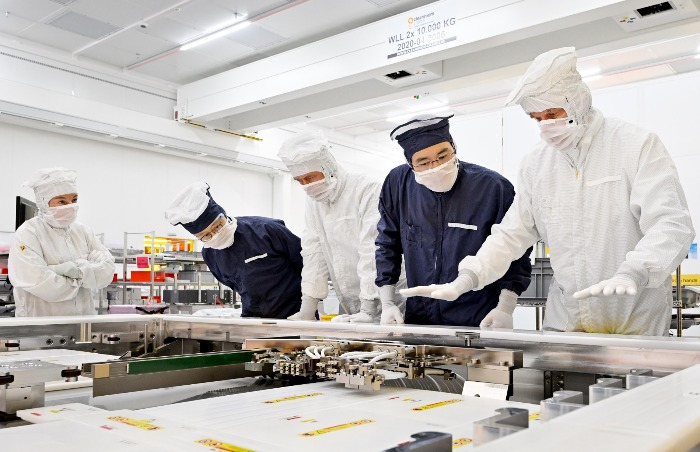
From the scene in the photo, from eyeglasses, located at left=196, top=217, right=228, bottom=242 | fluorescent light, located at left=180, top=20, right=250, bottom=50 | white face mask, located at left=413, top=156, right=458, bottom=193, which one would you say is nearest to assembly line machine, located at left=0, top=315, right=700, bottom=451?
white face mask, located at left=413, top=156, right=458, bottom=193

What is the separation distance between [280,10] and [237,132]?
121 inches

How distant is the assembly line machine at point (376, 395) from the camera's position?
1.88ft

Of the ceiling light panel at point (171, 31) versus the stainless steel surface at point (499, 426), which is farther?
the ceiling light panel at point (171, 31)

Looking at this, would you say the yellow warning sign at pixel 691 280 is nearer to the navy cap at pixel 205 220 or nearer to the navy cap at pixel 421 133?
the navy cap at pixel 421 133

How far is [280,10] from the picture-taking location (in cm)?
628

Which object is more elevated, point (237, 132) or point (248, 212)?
point (237, 132)

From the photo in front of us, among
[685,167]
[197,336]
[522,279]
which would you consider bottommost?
[197,336]

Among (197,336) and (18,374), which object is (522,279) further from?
(18,374)

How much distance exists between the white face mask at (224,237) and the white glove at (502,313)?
4.26 feet

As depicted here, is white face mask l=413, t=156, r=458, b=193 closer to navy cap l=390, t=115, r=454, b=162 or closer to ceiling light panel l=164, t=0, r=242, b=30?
navy cap l=390, t=115, r=454, b=162

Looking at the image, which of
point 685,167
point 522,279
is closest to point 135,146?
point 685,167

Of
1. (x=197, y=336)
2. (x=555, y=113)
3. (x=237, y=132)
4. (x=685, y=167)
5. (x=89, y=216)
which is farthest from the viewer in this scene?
(x=237, y=132)

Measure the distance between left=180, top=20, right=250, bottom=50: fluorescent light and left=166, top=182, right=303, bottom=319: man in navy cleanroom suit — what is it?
160 inches

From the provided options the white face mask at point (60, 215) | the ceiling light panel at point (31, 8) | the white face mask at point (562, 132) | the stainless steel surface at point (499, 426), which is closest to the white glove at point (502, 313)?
the white face mask at point (562, 132)
